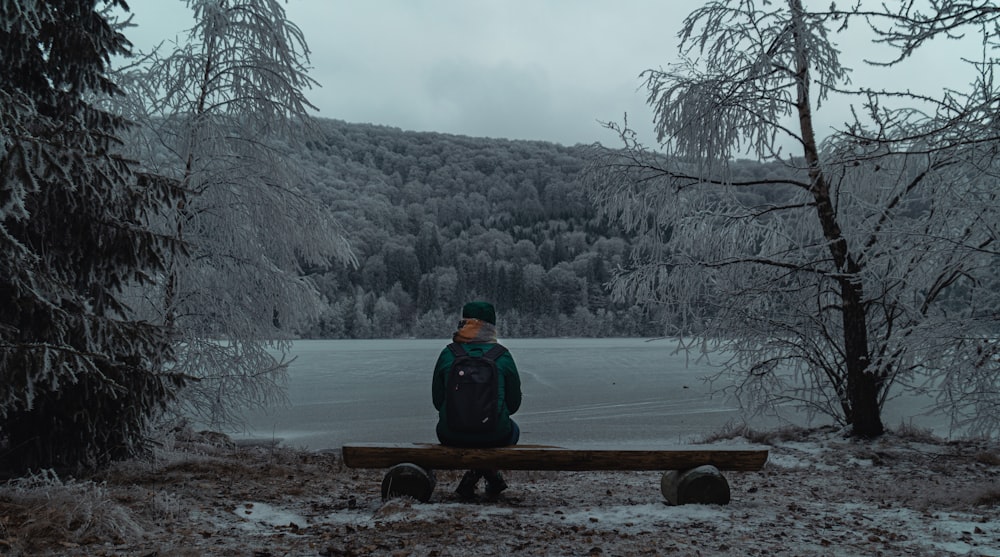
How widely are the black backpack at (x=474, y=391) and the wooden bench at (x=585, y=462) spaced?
21 cm

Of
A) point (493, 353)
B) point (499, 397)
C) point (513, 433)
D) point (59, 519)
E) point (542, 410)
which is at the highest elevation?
point (493, 353)

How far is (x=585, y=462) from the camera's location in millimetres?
5172

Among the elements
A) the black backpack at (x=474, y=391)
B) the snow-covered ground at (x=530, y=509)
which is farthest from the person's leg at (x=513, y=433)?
Result: the snow-covered ground at (x=530, y=509)

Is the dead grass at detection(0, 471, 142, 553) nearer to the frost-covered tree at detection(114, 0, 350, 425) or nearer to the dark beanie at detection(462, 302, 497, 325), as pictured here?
the dark beanie at detection(462, 302, 497, 325)

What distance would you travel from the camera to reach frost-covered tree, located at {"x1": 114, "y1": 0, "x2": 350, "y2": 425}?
8570 mm

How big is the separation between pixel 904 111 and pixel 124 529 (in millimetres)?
8532

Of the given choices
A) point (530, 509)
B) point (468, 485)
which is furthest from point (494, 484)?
point (530, 509)

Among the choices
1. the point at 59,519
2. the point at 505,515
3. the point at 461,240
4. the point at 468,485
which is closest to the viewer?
the point at 59,519

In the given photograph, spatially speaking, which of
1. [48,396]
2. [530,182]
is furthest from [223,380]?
[530,182]

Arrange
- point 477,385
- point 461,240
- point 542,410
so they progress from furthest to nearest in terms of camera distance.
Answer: point 461,240 < point 542,410 < point 477,385

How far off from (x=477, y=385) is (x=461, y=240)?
10168cm

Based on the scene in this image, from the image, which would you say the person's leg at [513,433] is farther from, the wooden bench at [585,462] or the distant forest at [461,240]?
the distant forest at [461,240]

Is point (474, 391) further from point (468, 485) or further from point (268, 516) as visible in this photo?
point (268, 516)

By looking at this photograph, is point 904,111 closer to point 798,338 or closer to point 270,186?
point 798,338
